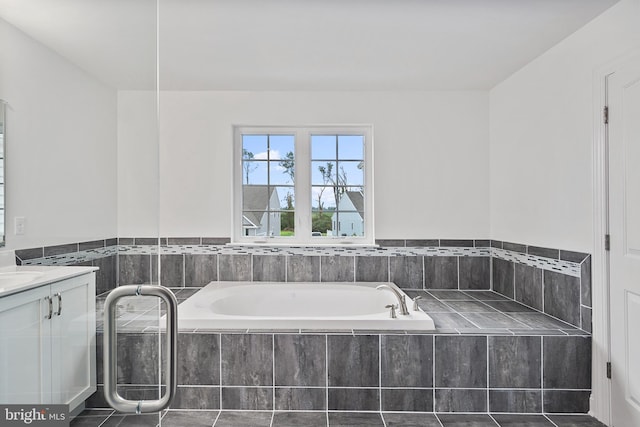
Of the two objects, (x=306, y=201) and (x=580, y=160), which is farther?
(x=306, y=201)

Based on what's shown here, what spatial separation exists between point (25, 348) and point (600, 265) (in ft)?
8.59

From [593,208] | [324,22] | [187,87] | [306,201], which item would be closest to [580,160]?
[593,208]

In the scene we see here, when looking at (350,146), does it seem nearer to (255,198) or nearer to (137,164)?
(255,198)

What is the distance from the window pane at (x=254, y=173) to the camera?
11.9 ft

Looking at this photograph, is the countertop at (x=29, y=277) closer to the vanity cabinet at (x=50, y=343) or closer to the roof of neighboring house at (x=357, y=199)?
the vanity cabinet at (x=50, y=343)

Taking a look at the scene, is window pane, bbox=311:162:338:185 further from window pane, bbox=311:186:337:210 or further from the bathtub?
the bathtub

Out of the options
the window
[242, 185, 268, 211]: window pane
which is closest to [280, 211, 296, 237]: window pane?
the window

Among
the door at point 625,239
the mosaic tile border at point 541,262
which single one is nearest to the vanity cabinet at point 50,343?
the door at point 625,239

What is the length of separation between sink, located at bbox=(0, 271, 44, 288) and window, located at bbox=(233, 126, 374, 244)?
9.93 ft

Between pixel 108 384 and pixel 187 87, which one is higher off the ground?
pixel 187 87

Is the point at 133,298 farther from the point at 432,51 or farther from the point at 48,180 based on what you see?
the point at 432,51

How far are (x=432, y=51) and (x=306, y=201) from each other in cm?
165

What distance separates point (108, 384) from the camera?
73 cm

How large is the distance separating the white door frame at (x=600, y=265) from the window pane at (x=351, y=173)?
1866 mm
